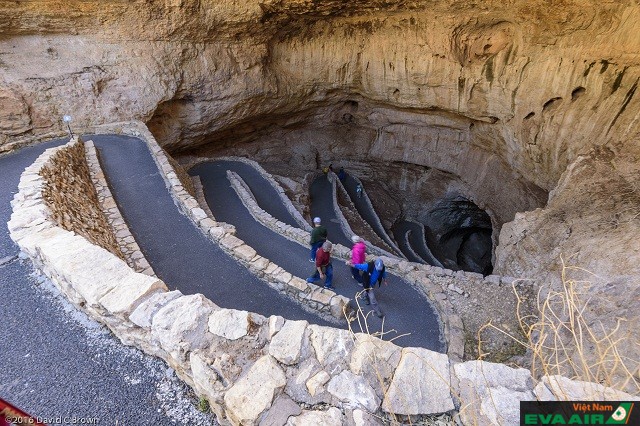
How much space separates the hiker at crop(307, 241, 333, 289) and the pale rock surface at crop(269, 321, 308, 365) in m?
3.27

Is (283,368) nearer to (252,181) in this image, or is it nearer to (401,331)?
(401,331)

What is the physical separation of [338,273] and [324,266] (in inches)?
43.7

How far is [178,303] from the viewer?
3.45m

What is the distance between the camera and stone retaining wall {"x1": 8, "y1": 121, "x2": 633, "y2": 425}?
2.58m

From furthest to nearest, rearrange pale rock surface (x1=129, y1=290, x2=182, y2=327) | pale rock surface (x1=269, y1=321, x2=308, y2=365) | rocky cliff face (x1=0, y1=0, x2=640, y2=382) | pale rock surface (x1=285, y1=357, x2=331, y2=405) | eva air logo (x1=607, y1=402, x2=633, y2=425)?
rocky cliff face (x1=0, y1=0, x2=640, y2=382), pale rock surface (x1=129, y1=290, x2=182, y2=327), pale rock surface (x1=269, y1=321, x2=308, y2=365), pale rock surface (x1=285, y1=357, x2=331, y2=405), eva air logo (x1=607, y1=402, x2=633, y2=425)

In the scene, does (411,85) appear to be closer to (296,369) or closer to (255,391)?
(296,369)

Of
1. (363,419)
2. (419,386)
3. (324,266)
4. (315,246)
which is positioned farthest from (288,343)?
(315,246)

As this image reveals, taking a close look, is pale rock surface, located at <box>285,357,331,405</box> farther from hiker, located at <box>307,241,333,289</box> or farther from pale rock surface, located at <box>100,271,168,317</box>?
hiker, located at <box>307,241,333,289</box>

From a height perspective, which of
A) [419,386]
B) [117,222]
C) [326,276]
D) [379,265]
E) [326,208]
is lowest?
[326,208]

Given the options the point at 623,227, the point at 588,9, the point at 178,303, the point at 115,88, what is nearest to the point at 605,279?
the point at 623,227

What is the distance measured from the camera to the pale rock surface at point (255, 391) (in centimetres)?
263

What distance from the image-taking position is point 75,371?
3285mm

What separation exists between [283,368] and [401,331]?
4134mm

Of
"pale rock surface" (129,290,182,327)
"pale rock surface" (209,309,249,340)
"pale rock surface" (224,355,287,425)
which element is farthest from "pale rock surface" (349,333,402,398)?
"pale rock surface" (129,290,182,327)
